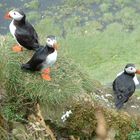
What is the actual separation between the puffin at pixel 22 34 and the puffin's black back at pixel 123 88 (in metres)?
1.33

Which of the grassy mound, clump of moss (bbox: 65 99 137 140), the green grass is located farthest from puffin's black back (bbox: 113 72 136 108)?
the green grass

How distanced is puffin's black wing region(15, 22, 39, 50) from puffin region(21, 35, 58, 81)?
1.31ft

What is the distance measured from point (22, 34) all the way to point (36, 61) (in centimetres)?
60

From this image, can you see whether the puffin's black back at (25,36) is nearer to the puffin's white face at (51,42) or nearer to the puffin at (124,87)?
the puffin's white face at (51,42)

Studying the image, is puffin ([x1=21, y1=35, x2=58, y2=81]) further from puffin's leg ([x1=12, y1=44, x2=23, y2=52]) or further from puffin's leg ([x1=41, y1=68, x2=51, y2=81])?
puffin's leg ([x1=12, y1=44, x2=23, y2=52])

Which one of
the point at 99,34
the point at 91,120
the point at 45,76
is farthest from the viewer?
the point at 99,34

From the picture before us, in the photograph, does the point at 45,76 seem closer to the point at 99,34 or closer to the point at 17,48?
the point at 17,48

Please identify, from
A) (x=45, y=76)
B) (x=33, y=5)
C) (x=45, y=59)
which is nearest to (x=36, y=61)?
(x=45, y=59)

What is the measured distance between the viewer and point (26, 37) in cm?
695

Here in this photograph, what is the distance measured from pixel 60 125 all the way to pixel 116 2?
24.5 feet

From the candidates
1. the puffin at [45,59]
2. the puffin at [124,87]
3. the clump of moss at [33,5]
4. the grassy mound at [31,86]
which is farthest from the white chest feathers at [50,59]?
the clump of moss at [33,5]

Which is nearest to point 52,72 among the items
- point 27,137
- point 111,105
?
point 111,105

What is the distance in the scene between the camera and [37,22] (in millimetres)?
12938

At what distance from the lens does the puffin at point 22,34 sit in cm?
695
